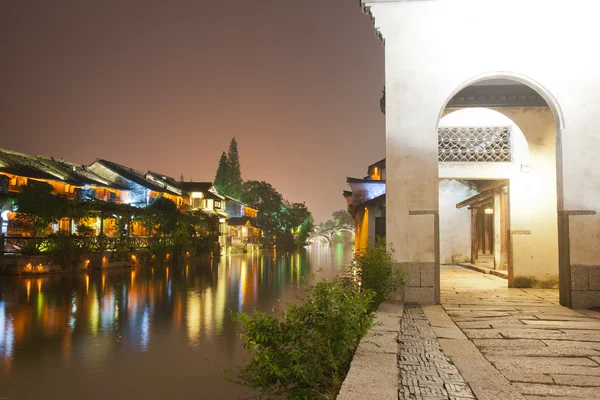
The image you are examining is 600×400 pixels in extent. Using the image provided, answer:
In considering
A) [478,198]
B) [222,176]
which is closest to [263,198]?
[222,176]

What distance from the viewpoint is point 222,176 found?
74562 mm

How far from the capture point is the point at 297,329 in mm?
4527

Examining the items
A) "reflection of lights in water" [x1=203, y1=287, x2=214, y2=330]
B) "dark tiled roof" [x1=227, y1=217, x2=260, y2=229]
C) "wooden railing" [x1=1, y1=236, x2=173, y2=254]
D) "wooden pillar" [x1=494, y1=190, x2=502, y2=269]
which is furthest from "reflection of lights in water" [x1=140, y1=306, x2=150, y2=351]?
"dark tiled roof" [x1=227, y1=217, x2=260, y2=229]

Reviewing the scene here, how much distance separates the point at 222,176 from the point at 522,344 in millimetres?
70628

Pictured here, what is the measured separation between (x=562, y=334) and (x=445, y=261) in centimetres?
1460

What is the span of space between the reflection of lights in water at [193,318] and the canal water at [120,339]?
0.02 m

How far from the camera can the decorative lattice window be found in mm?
12195

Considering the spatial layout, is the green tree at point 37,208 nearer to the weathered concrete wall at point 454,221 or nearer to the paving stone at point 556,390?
the weathered concrete wall at point 454,221

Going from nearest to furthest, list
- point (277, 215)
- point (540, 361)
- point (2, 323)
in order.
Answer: point (540, 361)
point (2, 323)
point (277, 215)

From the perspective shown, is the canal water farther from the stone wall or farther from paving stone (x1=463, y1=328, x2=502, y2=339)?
the stone wall

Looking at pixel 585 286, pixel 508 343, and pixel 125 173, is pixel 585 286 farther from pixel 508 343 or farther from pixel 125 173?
pixel 125 173

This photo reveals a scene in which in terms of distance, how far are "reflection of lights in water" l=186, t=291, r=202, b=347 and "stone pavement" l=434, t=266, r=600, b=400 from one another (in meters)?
4.61

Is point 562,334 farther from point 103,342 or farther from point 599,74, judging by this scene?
point 103,342

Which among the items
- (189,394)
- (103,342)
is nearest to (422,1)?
(189,394)
